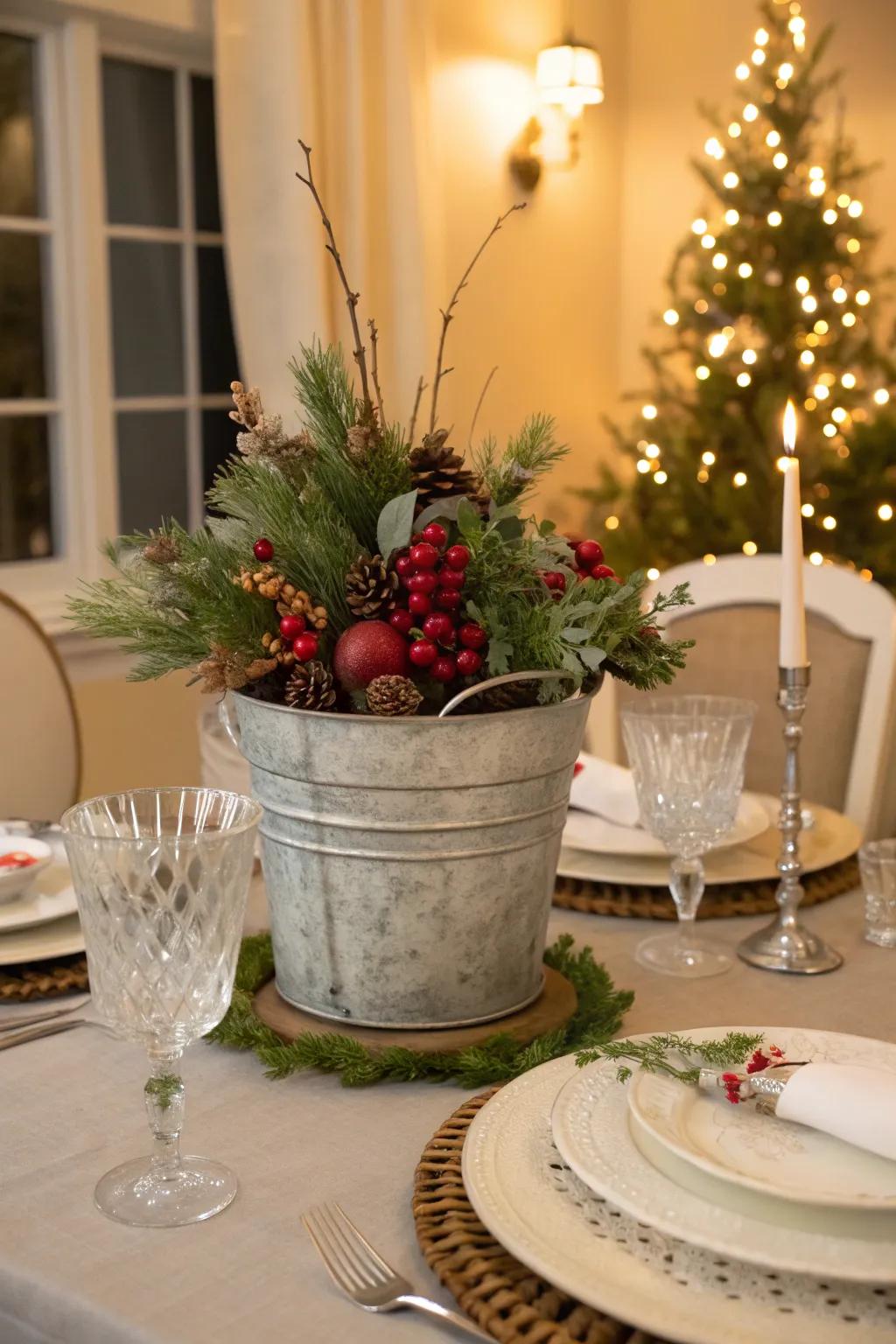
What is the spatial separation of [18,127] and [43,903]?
2.29 meters

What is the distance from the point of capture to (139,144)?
3.13m

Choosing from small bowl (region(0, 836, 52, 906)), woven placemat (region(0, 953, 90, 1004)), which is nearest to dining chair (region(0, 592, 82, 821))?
small bowl (region(0, 836, 52, 906))

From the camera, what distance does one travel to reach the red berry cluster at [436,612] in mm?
850

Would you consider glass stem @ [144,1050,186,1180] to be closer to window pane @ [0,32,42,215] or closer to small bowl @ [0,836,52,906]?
small bowl @ [0,836,52,906]

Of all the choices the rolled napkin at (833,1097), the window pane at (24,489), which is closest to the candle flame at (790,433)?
the rolled napkin at (833,1097)

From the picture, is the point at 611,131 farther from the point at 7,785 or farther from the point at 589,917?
the point at 589,917

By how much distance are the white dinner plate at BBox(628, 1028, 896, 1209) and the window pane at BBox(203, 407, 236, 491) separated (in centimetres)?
278

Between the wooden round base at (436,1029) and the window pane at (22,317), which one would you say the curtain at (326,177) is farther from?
the wooden round base at (436,1029)

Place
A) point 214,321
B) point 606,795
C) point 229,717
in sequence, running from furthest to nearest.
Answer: point 214,321 → point 606,795 → point 229,717

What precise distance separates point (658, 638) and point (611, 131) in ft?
12.6

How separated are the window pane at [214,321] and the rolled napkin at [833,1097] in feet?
9.37

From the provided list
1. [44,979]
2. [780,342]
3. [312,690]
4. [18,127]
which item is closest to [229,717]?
[312,690]

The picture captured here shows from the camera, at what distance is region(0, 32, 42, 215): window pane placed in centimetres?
287

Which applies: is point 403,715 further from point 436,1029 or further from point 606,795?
point 606,795
